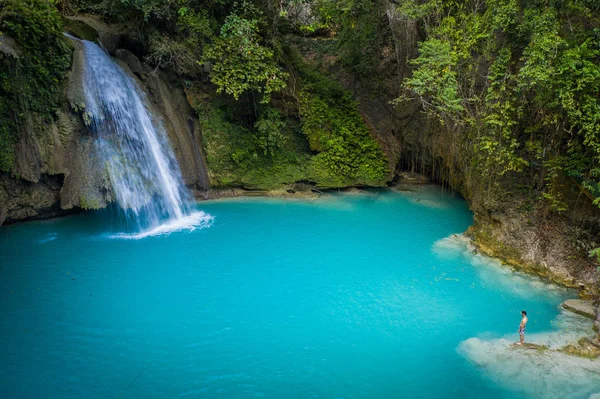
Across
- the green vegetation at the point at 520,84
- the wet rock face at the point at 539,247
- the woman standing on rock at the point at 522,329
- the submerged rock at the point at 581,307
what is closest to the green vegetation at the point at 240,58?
the green vegetation at the point at 520,84

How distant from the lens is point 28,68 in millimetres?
9508

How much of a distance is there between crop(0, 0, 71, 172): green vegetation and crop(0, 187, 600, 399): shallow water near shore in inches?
95.2

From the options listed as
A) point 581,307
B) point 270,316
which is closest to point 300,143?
point 270,316

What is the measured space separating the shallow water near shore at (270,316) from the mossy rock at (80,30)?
4.90 m

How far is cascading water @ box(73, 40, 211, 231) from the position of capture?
415 inches

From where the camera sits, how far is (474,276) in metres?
8.73

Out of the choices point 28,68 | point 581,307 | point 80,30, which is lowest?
point 581,307

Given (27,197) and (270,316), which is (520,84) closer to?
(270,316)

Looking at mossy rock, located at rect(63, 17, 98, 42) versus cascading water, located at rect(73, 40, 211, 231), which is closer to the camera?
cascading water, located at rect(73, 40, 211, 231)

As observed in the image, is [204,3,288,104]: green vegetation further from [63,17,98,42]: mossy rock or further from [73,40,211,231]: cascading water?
[63,17,98,42]: mossy rock

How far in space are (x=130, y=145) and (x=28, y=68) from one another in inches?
107

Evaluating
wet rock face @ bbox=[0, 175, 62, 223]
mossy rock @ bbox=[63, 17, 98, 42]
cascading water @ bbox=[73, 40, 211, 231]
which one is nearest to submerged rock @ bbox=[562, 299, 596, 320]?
cascading water @ bbox=[73, 40, 211, 231]

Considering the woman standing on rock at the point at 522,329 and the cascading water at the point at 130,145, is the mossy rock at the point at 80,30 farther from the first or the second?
the woman standing on rock at the point at 522,329

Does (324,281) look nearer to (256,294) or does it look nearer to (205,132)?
(256,294)
